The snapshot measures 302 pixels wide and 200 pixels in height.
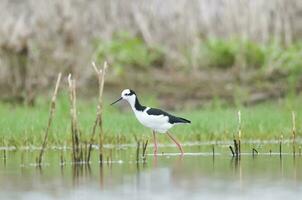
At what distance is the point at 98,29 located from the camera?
21.8 metres

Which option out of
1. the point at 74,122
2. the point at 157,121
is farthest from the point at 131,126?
the point at 74,122

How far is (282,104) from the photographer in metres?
19.8

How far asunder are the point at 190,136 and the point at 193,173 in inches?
139

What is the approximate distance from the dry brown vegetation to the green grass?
2532mm

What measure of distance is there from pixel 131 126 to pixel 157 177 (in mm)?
4565

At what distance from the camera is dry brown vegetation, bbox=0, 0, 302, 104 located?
21.2m

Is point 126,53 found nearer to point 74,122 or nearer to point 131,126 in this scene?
point 131,126

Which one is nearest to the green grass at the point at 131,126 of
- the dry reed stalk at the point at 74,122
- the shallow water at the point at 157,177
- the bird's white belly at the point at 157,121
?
the bird's white belly at the point at 157,121

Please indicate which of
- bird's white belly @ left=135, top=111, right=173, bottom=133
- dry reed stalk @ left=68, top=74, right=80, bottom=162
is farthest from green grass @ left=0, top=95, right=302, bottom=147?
dry reed stalk @ left=68, top=74, right=80, bottom=162

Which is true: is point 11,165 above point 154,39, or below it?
below

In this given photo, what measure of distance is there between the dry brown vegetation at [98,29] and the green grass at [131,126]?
99.7 inches

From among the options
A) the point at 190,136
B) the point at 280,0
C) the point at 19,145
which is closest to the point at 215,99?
the point at 280,0

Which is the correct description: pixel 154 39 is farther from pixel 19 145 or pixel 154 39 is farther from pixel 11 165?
pixel 11 165

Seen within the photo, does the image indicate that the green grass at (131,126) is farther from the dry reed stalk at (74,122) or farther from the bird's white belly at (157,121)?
the dry reed stalk at (74,122)
